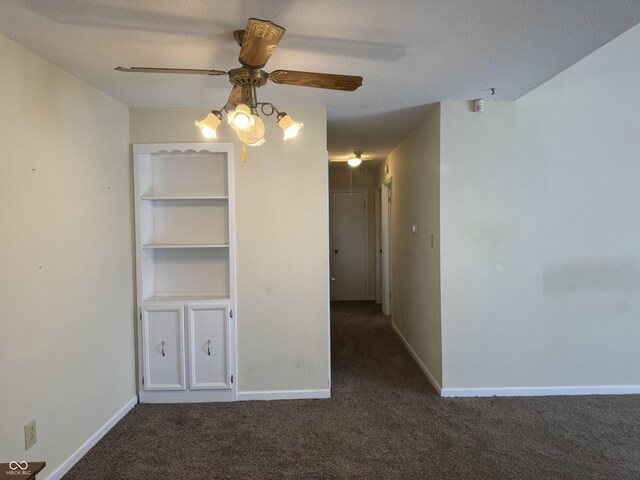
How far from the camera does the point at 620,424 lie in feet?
8.27

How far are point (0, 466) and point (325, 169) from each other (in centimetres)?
247

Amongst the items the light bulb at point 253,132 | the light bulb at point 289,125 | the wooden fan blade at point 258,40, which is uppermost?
the wooden fan blade at point 258,40

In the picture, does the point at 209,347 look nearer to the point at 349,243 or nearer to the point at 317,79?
the point at 317,79

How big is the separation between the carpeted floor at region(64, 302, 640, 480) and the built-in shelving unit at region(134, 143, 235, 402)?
0.85ft

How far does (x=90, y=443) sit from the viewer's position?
2.32 meters

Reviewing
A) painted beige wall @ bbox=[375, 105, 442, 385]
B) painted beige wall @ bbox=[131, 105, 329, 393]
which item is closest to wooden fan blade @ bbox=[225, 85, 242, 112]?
painted beige wall @ bbox=[131, 105, 329, 393]

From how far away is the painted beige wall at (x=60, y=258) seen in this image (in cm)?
176

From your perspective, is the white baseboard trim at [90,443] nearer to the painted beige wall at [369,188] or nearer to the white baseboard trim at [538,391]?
the white baseboard trim at [538,391]

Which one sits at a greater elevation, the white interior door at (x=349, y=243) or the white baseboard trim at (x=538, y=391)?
the white interior door at (x=349, y=243)

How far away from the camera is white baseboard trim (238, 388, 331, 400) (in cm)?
293

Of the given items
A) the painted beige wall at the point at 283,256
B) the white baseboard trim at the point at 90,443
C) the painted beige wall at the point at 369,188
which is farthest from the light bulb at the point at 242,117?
the painted beige wall at the point at 369,188

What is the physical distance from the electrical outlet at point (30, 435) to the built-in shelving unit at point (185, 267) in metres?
1.02

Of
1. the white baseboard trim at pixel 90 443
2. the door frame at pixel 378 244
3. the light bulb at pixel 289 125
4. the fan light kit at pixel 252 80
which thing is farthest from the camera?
the door frame at pixel 378 244

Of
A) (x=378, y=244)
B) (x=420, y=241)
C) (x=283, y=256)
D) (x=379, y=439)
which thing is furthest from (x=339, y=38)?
(x=378, y=244)
